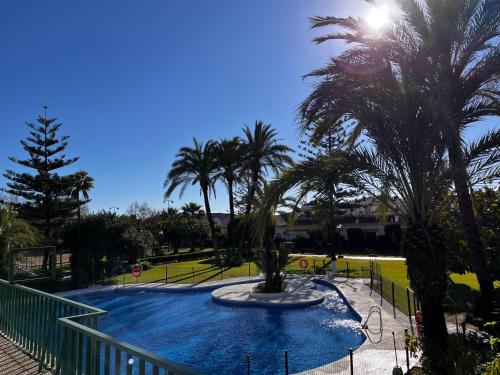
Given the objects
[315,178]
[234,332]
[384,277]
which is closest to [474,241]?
[315,178]

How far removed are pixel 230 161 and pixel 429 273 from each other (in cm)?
2463

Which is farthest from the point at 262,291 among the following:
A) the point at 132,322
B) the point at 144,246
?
the point at 144,246

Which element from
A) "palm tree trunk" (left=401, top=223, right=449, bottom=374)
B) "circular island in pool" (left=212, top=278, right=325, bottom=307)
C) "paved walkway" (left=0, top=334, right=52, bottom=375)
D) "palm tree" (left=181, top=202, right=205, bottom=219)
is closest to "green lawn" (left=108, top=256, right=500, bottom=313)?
"circular island in pool" (left=212, top=278, right=325, bottom=307)

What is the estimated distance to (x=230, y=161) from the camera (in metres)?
30.5

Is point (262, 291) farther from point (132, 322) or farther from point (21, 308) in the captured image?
point (21, 308)

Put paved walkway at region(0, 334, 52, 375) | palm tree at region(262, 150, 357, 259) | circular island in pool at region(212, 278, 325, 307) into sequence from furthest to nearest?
circular island in pool at region(212, 278, 325, 307) → palm tree at region(262, 150, 357, 259) → paved walkway at region(0, 334, 52, 375)

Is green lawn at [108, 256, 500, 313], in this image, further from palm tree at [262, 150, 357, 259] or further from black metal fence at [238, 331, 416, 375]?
palm tree at [262, 150, 357, 259]

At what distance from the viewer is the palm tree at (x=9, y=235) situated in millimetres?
15120

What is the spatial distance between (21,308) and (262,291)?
12.6 m

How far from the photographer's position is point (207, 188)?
3064 cm

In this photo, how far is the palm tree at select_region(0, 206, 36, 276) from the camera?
15.1 m

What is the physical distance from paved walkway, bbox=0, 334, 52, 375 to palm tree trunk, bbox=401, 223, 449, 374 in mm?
6290

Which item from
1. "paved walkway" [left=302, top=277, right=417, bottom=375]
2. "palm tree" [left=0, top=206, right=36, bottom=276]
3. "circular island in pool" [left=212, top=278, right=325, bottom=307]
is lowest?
"paved walkway" [left=302, top=277, right=417, bottom=375]

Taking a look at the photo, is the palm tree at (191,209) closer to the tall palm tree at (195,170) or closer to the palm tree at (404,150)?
the tall palm tree at (195,170)
